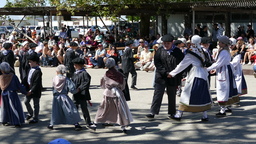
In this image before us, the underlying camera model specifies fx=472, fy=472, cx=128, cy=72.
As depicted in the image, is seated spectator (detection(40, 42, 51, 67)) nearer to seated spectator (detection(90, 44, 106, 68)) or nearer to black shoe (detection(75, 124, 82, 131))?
seated spectator (detection(90, 44, 106, 68))

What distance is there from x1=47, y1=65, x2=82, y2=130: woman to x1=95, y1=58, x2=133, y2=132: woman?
0.58 meters

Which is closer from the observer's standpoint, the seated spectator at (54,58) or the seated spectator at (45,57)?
the seated spectator at (45,57)

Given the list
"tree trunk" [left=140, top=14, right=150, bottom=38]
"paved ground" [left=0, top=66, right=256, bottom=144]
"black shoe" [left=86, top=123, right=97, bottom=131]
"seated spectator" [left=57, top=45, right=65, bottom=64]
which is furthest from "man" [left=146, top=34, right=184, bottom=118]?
"tree trunk" [left=140, top=14, right=150, bottom=38]

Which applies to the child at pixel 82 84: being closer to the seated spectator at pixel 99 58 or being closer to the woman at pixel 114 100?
the woman at pixel 114 100

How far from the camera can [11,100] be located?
9.22 m

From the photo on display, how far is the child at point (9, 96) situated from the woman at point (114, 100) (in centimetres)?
175

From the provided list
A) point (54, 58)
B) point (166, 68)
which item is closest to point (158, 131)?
point (166, 68)

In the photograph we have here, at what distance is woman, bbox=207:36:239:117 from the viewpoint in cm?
960

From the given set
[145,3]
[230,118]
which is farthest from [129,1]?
[230,118]

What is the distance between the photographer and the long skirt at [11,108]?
9227 mm

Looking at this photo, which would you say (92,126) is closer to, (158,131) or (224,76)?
(158,131)

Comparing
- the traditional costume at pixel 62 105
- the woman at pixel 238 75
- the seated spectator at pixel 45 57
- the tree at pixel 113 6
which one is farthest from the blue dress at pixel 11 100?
the tree at pixel 113 6

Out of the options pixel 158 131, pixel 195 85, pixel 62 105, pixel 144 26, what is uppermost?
pixel 144 26

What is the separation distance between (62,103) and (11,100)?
3.77ft
